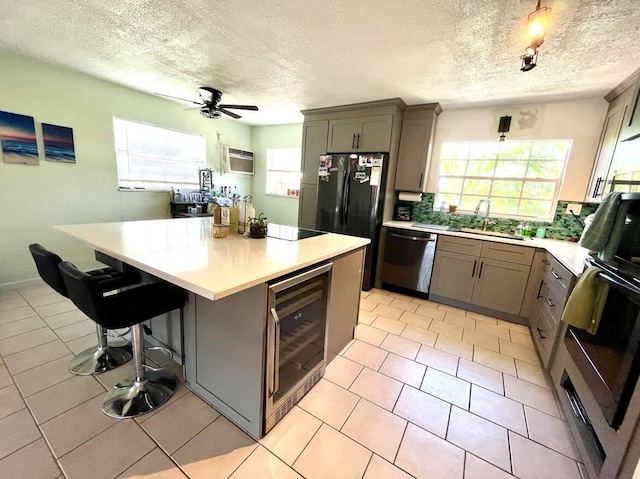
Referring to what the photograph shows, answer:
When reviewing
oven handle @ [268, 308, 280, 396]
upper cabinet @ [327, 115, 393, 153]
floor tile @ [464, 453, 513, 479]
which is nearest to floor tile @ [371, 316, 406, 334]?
floor tile @ [464, 453, 513, 479]

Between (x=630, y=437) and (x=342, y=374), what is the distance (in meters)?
1.42

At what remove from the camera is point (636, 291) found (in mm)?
1129

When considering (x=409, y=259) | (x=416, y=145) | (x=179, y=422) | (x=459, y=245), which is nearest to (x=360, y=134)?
(x=416, y=145)

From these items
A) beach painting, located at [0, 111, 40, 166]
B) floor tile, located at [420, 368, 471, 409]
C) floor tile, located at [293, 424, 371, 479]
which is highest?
beach painting, located at [0, 111, 40, 166]

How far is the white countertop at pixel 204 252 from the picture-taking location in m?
1.08

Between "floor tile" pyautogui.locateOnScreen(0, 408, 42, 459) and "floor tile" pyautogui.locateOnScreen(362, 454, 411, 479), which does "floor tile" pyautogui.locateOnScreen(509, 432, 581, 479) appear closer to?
"floor tile" pyautogui.locateOnScreen(362, 454, 411, 479)

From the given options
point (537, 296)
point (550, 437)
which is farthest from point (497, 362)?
point (537, 296)

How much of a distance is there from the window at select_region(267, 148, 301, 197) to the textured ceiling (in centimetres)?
194

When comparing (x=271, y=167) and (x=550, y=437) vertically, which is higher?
(x=271, y=167)

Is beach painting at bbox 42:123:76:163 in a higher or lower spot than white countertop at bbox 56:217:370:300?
higher

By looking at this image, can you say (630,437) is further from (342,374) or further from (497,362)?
(342,374)

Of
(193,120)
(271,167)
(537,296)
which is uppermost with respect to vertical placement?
(193,120)

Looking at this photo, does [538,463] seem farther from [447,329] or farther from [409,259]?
[409,259]

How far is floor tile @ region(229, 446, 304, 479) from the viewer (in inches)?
48.1
